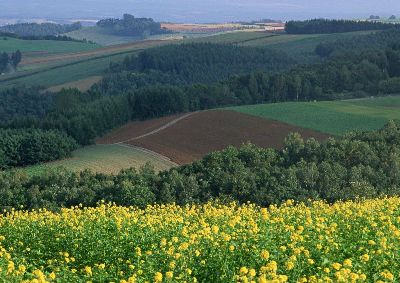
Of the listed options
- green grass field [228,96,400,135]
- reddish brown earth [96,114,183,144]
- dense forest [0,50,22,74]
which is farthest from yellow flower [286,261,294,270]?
dense forest [0,50,22,74]

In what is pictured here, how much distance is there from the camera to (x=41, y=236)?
70.5 ft

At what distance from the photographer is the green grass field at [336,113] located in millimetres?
74188

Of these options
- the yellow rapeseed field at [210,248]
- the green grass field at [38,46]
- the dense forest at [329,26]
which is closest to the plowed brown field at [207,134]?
the yellow rapeseed field at [210,248]

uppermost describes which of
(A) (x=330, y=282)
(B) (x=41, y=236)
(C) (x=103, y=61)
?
(A) (x=330, y=282)

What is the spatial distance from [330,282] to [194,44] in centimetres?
15088

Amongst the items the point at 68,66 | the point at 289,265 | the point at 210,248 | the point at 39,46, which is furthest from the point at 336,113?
the point at 39,46

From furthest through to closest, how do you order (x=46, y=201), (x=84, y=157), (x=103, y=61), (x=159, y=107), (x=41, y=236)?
(x=103, y=61)
(x=159, y=107)
(x=84, y=157)
(x=46, y=201)
(x=41, y=236)

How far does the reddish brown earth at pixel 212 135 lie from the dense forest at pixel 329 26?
355ft

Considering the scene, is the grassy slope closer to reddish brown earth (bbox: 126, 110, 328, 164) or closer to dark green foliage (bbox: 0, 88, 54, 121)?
dark green foliage (bbox: 0, 88, 54, 121)

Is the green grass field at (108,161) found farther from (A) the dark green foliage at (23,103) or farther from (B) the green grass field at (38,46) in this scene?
(B) the green grass field at (38,46)

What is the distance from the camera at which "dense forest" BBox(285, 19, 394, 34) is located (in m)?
181

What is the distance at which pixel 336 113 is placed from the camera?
80.3 meters

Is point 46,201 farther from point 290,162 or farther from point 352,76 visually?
point 352,76

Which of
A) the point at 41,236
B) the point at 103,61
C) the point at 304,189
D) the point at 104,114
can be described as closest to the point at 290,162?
the point at 304,189
